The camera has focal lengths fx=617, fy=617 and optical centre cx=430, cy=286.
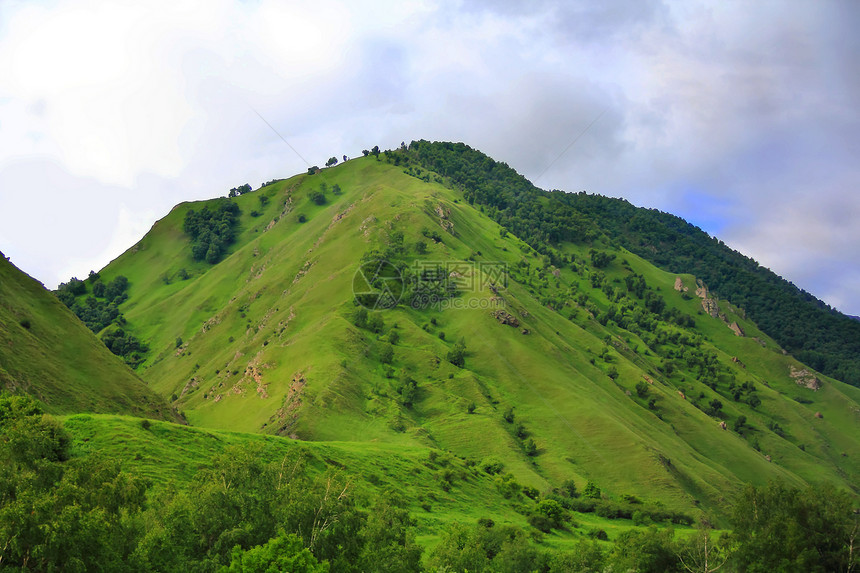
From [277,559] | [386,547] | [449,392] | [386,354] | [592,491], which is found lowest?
[386,547]

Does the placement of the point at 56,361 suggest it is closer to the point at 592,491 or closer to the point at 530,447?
the point at 530,447

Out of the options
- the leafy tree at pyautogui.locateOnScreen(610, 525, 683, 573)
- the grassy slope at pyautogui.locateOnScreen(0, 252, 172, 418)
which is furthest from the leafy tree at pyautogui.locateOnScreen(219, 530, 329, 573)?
the grassy slope at pyautogui.locateOnScreen(0, 252, 172, 418)

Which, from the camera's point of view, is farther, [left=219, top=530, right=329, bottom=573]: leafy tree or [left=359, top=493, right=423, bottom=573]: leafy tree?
[left=359, top=493, right=423, bottom=573]: leafy tree

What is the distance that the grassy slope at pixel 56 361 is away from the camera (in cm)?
7950

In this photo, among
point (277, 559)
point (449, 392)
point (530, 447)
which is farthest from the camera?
point (449, 392)

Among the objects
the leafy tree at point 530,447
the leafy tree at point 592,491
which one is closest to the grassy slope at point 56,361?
the leafy tree at point 530,447

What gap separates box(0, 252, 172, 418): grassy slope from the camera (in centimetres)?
7950

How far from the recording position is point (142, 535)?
4175 centimetres

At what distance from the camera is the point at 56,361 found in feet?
286

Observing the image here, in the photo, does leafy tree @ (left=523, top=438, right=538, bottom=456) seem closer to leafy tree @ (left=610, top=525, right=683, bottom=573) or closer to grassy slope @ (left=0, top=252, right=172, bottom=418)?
leafy tree @ (left=610, top=525, right=683, bottom=573)

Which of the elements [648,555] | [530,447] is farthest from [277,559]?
[530,447]

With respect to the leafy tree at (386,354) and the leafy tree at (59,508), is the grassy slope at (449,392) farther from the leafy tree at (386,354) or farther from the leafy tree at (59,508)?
the leafy tree at (59,508)

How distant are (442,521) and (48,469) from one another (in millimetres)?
52171

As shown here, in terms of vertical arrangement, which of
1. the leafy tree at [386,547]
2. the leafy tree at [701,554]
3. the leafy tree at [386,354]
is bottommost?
the leafy tree at [386,547]
